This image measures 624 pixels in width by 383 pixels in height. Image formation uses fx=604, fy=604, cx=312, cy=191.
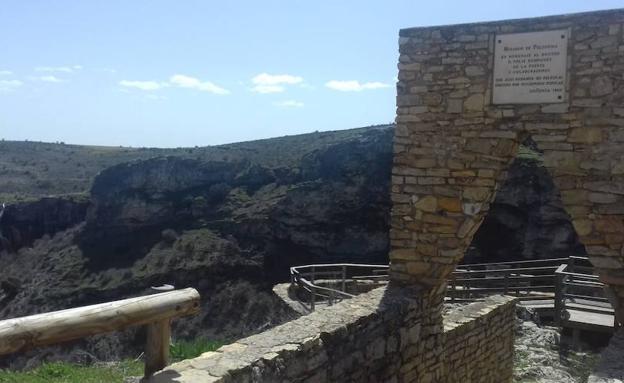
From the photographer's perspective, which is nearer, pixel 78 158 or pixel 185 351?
pixel 185 351

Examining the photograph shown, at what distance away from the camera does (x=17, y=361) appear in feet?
57.1

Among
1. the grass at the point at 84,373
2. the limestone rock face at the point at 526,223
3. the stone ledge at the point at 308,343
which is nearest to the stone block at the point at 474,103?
→ the stone ledge at the point at 308,343

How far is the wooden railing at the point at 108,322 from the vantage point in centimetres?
318

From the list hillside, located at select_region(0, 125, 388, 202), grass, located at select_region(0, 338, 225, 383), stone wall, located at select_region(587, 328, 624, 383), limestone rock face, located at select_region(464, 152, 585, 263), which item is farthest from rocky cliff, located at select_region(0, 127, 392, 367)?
stone wall, located at select_region(587, 328, 624, 383)

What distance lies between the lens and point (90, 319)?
11.5 feet

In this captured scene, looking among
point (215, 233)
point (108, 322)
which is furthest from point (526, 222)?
point (108, 322)

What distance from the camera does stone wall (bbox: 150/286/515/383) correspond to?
4293 millimetres

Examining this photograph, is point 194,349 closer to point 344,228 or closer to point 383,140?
point 344,228

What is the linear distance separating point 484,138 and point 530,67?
0.82 m

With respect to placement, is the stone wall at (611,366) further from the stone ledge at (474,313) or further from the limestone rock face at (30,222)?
the limestone rock face at (30,222)

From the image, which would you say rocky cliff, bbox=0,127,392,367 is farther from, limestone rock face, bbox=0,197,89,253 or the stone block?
the stone block

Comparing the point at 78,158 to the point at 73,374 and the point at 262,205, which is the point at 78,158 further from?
the point at 73,374

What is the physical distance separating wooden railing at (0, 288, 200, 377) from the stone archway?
316 cm

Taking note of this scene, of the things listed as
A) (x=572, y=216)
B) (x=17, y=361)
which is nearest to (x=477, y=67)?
(x=572, y=216)
